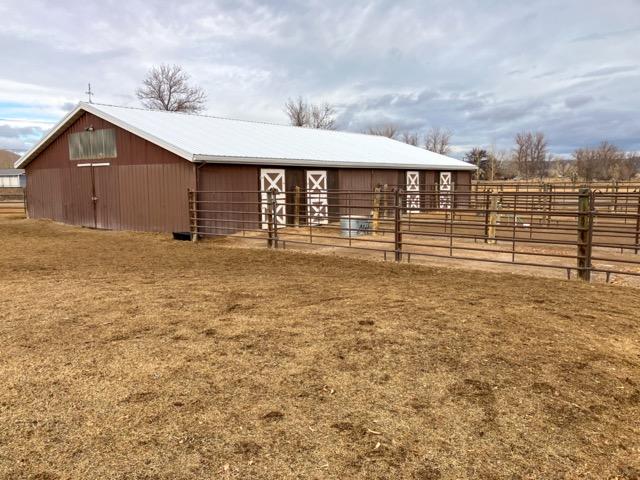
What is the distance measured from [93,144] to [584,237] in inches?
571

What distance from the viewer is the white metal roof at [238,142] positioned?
13.5 metres

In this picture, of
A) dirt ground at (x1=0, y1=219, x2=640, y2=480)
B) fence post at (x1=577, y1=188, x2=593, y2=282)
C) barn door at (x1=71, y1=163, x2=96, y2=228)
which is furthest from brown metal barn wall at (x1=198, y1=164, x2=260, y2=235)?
fence post at (x1=577, y1=188, x2=593, y2=282)

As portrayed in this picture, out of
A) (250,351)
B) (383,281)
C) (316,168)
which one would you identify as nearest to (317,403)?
(250,351)

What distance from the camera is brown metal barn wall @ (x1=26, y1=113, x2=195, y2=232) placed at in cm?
1359

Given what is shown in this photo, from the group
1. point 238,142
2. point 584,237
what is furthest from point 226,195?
point 584,237

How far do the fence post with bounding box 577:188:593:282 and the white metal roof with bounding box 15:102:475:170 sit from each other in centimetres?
886

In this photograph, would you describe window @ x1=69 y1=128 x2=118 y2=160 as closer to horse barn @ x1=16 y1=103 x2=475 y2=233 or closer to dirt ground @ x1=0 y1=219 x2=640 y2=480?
horse barn @ x1=16 y1=103 x2=475 y2=233

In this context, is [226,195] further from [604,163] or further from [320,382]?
[604,163]

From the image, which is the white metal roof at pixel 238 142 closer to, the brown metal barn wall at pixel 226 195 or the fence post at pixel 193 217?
the brown metal barn wall at pixel 226 195

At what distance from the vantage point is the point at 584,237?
7133 mm

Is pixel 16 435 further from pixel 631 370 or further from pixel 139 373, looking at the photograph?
pixel 631 370

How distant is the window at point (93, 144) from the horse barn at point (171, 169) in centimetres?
3

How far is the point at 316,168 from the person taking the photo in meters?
16.7

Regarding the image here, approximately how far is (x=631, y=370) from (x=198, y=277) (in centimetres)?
575
